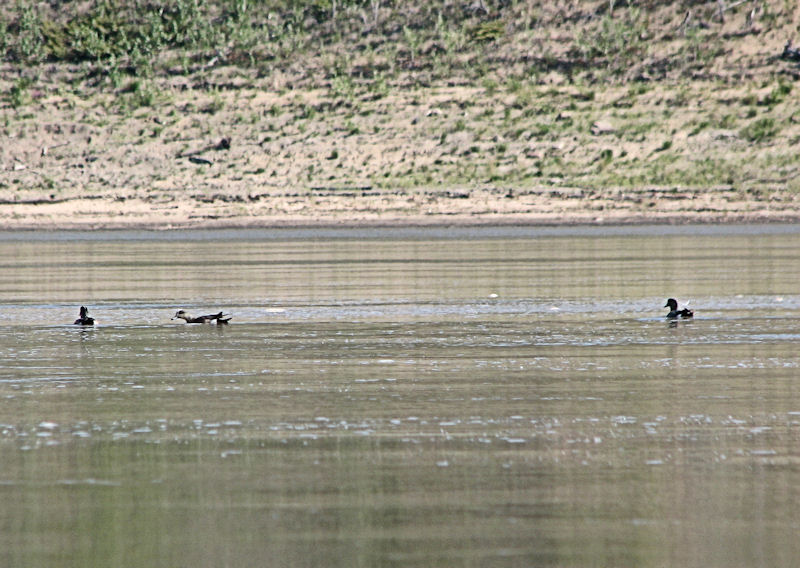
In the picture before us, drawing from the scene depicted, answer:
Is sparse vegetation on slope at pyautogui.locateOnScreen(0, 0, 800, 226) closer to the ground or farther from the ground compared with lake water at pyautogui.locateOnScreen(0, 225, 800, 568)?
farther from the ground

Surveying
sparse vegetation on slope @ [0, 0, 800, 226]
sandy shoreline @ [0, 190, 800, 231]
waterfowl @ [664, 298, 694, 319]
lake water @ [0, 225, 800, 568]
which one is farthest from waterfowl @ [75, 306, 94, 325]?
sparse vegetation on slope @ [0, 0, 800, 226]

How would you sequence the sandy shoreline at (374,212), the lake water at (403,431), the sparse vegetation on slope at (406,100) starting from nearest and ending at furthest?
the lake water at (403,431), the sandy shoreline at (374,212), the sparse vegetation on slope at (406,100)

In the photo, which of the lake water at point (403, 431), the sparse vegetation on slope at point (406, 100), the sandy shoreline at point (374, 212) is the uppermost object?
the sparse vegetation on slope at point (406, 100)

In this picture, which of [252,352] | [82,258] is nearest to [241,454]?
[252,352]

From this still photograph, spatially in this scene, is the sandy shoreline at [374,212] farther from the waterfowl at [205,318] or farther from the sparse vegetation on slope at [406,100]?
the waterfowl at [205,318]

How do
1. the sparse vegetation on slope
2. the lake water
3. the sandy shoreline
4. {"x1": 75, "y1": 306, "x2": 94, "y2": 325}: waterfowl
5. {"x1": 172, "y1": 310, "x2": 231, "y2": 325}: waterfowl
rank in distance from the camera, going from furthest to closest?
the sparse vegetation on slope → the sandy shoreline → {"x1": 172, "y1": 310, "x2": 231, "y2": 325}: waterfowl → {"x1": 75, "y1": 306, "x2": 94, "y2": 325}: waterfowl → the lake water

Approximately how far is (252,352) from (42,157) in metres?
65.2

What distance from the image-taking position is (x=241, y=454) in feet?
38.4

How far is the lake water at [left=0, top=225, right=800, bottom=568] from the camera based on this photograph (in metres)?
8.95

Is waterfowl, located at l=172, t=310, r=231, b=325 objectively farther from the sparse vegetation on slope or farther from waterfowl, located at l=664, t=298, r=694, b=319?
the sparse vegetation on slope

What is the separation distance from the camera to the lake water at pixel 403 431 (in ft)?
29.4

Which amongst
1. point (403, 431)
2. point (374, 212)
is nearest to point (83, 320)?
point (403, 431)

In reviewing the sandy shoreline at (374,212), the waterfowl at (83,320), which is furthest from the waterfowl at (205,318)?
the sandy shoreline at (374,212)

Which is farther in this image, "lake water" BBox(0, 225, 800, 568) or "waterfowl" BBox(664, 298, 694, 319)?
"waterfowl" BBox(664, 298, 694, 319)
